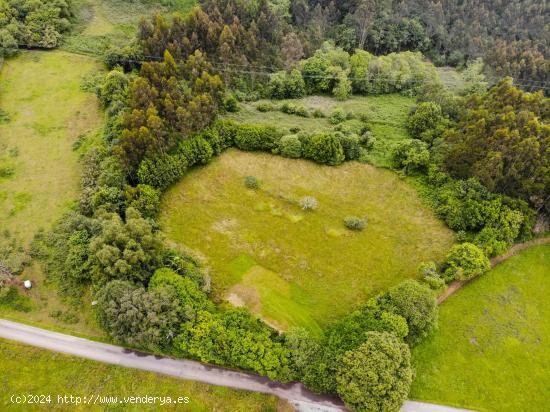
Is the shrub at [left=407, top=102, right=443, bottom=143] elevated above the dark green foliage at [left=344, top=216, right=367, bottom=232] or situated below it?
above

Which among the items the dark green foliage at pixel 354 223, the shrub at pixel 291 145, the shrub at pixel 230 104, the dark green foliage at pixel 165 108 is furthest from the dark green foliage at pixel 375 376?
the shrub at pixel 230 104

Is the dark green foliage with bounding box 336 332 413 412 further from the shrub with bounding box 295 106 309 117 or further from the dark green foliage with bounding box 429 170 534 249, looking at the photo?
the shrub with bounding box 295 106 309 117

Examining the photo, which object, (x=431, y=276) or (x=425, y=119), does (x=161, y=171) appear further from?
(x=425, y=119)

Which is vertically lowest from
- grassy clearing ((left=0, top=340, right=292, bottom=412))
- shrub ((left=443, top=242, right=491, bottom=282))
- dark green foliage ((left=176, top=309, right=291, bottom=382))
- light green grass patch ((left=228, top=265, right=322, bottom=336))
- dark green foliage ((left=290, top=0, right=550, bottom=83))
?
grassy clearing ((left=0, top=340, right=292, bottom=412))

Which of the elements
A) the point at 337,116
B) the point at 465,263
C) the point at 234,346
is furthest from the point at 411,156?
the point at 234,346

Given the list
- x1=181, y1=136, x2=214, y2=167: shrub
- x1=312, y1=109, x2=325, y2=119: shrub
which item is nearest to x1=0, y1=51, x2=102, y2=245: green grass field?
x1=181, y1=136, x2=214, y2=167: shrub

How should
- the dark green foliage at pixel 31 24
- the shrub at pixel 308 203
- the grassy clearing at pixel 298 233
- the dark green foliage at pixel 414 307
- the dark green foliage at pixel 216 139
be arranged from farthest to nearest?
the dark green foliage at pixel 31 24 < the dark green foliage at pixel 216 139 < the shrub at pixel 308 203 < the grassy clearing at pixel 298 233 < the dark green foliage at pixel 414 307

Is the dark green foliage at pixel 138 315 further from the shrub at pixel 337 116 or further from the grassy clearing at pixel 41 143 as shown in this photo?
the shrub at pixel 337 116
